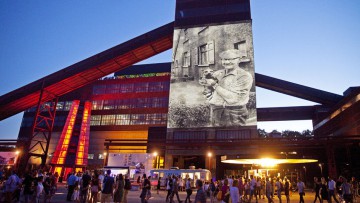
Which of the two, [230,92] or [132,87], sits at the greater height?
[132,87]

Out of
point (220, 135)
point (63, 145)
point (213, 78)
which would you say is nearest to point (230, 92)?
point (213, 78)

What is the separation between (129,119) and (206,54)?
76.3 feet

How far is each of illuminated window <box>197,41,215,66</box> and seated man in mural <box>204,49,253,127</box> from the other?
1957 millimetres

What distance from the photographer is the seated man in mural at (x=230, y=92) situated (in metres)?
41.5

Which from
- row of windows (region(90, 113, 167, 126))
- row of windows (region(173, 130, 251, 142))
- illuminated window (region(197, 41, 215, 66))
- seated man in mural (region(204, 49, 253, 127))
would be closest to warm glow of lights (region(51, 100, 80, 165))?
row of windows (region(90, 113, 167, 126))

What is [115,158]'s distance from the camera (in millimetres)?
35719

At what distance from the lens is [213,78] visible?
44375 millimetres

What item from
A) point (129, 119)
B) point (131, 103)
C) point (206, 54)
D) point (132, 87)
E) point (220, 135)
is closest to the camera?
point (220, 135)

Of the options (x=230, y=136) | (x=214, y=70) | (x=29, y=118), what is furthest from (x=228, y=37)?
(x=29, y=118)

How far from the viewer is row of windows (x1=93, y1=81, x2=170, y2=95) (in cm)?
5722

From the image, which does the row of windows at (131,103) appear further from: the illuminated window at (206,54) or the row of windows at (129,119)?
the illuminated window at (206,54)

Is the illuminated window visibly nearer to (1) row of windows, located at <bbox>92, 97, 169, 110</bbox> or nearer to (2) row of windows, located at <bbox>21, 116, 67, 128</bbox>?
(1) row of windows, located at <bbox>92, 97, 169, 110</bbox>

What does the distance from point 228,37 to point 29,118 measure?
5184 centimetres

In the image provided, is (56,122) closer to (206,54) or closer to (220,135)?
(206,54)
